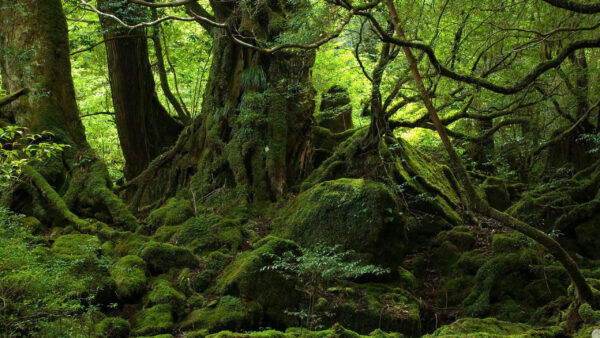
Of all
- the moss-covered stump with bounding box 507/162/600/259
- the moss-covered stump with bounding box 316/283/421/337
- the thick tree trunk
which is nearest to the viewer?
the moss-covered stump with bounding box 316/283/421/337

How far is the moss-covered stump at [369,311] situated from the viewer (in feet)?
18.4

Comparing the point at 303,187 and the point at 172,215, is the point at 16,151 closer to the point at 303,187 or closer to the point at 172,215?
the point at 172,215

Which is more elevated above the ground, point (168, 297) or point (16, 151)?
point (16, 151)

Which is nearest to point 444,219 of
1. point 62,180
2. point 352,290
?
point 352,290

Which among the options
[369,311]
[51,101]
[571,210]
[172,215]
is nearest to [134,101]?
[51,101]

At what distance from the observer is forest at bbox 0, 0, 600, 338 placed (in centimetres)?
493

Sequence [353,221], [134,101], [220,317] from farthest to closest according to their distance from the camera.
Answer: [134,101] < [353,221] < [220,317]

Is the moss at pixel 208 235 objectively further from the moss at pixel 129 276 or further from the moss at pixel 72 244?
the moss at pixel 72 244

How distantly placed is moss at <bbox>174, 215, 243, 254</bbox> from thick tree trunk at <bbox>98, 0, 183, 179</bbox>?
4.21m

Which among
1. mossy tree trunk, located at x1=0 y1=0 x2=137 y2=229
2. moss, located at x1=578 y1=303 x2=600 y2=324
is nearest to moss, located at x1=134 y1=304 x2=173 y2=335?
mossy tree trunk, located at x1=0 y1=0 x2=137 y2=229

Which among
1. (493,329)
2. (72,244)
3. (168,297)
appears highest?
(72,244)

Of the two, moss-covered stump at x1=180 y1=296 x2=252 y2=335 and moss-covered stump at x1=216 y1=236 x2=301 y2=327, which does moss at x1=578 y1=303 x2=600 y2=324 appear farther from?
moss-covered stump at x1=180 y1=296 x2=252 y2=335

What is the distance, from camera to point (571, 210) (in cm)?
770

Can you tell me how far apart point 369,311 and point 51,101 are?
23.4 feet
